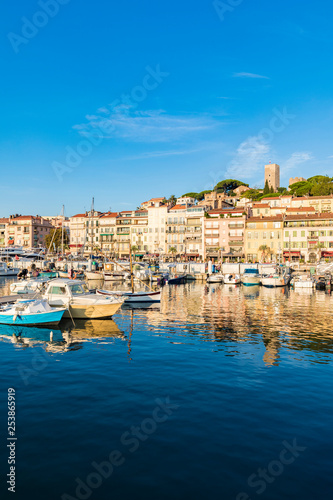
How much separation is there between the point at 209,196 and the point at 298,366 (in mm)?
151395

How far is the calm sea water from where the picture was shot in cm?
945

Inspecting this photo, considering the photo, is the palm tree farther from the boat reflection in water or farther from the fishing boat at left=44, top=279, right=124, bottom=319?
the boat reflection in water

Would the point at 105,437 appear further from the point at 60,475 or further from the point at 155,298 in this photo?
the point at 155,298

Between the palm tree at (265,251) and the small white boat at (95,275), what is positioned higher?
the palm tree at (265,251)

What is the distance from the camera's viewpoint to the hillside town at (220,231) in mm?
108000

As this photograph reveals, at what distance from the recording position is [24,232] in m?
163

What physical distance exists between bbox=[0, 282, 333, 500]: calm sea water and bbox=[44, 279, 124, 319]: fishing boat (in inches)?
154

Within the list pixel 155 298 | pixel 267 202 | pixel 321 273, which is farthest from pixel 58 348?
pixel 267 202

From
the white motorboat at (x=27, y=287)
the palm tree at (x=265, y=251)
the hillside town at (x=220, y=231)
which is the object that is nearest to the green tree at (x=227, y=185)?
the hillside town at (x=220, y=231)

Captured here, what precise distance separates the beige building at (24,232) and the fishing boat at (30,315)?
462ft

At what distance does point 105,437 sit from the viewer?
11.5 m

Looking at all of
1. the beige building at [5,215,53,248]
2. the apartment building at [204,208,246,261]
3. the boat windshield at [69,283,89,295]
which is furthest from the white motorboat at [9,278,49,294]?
the beige building at [5,215,53,248]

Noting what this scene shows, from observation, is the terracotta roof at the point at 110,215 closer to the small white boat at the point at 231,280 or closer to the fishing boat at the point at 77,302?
the small white boat at the point at 231,280

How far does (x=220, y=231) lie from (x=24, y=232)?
88.8 meters
